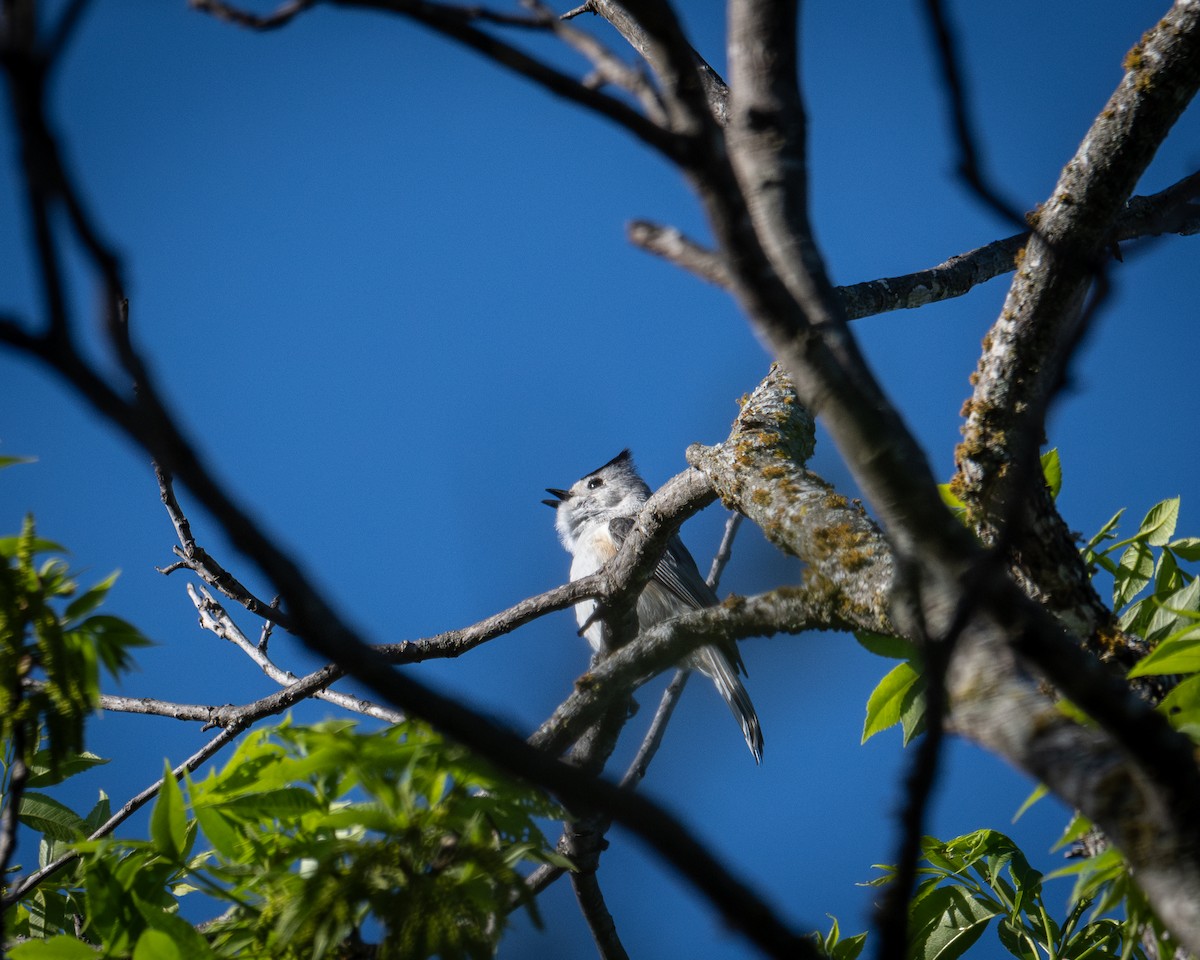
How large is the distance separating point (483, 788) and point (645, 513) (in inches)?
60.6

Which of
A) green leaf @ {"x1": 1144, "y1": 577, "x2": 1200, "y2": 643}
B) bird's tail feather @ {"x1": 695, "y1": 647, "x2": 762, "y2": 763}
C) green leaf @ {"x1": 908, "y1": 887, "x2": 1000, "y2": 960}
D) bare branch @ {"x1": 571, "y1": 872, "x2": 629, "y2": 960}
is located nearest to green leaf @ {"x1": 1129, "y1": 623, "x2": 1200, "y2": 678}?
green leaf @ {"x1": 1144, "y1": 577, "x2": 1200, "y2": 643}

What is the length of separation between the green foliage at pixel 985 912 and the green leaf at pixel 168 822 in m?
1.52

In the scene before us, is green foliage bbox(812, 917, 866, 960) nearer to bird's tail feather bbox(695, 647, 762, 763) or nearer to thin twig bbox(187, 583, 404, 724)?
thin twig bbox(187, 583, 404, 724)

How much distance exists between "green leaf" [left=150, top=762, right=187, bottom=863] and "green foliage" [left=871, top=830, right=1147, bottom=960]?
4.98ft

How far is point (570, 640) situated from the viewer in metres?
5.30

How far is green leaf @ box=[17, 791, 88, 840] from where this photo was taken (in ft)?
8.31

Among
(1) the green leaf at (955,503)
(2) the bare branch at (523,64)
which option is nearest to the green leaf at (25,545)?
(2) the bare branch at (523,64)

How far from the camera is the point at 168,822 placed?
159 cm

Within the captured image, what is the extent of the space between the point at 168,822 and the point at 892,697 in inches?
54.9

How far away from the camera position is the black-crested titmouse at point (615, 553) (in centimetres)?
589

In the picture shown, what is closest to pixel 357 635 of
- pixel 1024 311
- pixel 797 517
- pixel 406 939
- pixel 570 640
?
pixel 406 939

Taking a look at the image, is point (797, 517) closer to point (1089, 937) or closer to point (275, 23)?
point (1089, 937)

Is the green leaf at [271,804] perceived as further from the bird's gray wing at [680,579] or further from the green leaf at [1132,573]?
the bird's gray wing at [680,579]

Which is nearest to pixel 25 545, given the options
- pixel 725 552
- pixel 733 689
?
pixel 725 552
